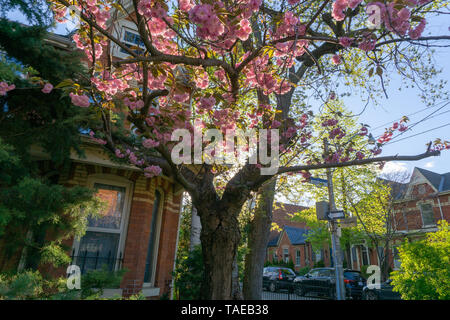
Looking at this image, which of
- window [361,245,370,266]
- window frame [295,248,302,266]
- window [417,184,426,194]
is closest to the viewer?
window [417,184,426,194]

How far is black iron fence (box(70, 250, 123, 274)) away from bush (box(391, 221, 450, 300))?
7.52 meters

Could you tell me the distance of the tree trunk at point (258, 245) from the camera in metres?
7.57

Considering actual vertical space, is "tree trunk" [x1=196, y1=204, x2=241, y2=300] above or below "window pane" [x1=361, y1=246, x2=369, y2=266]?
below

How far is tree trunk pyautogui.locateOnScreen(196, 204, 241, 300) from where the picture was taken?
425 centimetres

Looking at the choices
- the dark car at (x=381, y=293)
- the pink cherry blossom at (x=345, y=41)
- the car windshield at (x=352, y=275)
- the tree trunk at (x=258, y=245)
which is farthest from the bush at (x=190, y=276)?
the car windshield at (x=352, y=275)

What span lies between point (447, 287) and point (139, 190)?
8023 millimetres

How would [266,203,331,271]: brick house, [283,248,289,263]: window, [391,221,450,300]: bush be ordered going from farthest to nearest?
[283,248,289,263]: window < [266,203,331,271]: brick house < [391,221,450,300]: bush

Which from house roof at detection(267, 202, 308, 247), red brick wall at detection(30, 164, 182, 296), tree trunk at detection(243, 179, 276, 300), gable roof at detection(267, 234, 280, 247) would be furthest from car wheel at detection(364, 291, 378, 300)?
gable roof at detection(267, 234, 280, 247)

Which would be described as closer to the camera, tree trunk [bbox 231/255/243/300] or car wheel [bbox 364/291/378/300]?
tree trunk [bbox 231/255/243/300]

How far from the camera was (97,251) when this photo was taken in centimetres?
686

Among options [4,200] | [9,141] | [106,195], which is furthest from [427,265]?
[9,141]

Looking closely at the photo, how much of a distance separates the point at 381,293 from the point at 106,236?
13084 mm

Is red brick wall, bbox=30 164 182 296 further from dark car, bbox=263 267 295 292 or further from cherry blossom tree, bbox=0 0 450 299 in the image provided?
dark car, bbox=263 267 295 292

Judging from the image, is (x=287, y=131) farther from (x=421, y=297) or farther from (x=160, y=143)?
(x=421, y=297)
